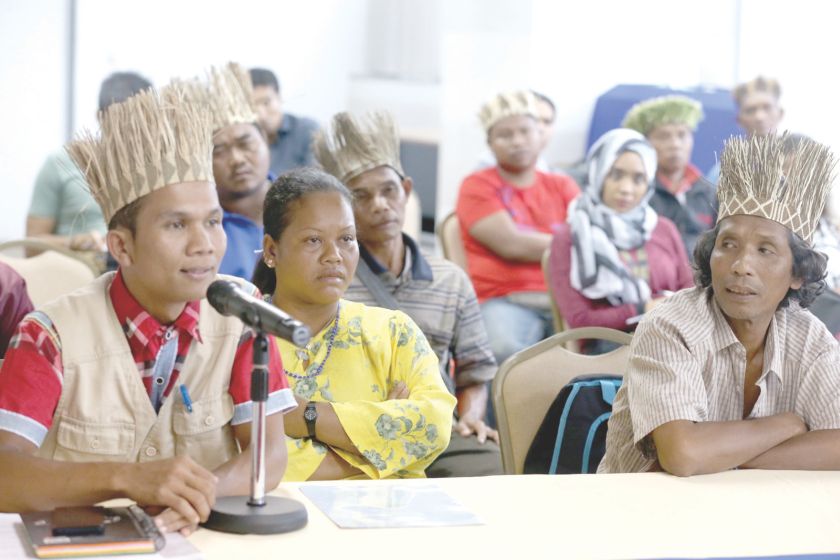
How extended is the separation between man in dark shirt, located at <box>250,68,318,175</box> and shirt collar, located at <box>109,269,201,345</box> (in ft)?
11.9

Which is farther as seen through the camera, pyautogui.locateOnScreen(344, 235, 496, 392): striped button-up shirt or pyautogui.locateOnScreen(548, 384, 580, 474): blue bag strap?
pyautogui.locateOnScreen(344, 235, 496, 392): striped button-up shirt

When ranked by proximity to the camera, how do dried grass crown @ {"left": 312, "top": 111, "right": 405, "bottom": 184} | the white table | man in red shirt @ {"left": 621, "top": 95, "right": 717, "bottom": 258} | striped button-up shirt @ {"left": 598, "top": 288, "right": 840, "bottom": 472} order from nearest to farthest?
the white table
striped button-up shirt @ {"left": 598, "top": 288, "right": 840, "bottom": 472}
dried grass crown @ {"left": 312, "top": 111, "right": 405, "bottom": 184}
man in red shirt @ {"left": 621, "top": 95, "right": 717, "bottom": 258}

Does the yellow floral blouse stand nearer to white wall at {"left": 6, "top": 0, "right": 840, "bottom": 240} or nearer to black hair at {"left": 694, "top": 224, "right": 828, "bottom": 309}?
black hair at {"left": 694, "top": 224, "right": 828, "bottom": 309}

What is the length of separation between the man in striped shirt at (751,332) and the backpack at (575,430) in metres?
0.15

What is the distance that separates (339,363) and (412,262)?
893 millimetres

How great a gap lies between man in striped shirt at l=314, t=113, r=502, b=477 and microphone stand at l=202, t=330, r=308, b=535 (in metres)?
1.43

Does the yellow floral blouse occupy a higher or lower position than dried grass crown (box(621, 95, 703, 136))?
lower

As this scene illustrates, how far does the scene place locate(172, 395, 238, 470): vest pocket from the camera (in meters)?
2.08

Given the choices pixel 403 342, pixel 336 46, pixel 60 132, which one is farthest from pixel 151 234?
pixel 336 46

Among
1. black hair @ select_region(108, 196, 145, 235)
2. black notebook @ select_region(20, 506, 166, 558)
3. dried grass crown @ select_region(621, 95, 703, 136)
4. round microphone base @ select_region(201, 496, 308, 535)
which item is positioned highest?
black hair @ select_region(108, 196, 145, 235)

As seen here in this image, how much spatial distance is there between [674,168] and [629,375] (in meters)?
3.37

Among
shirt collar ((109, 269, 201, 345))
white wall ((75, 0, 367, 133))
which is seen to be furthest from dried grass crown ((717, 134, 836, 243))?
white wall ((75, 0, 367, 133))

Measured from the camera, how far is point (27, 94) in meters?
6.32

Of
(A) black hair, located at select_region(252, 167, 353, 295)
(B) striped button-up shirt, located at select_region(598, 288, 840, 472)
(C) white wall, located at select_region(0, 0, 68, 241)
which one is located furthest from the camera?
(C) white wall, located at select_region(0, 0, 68, 241)
